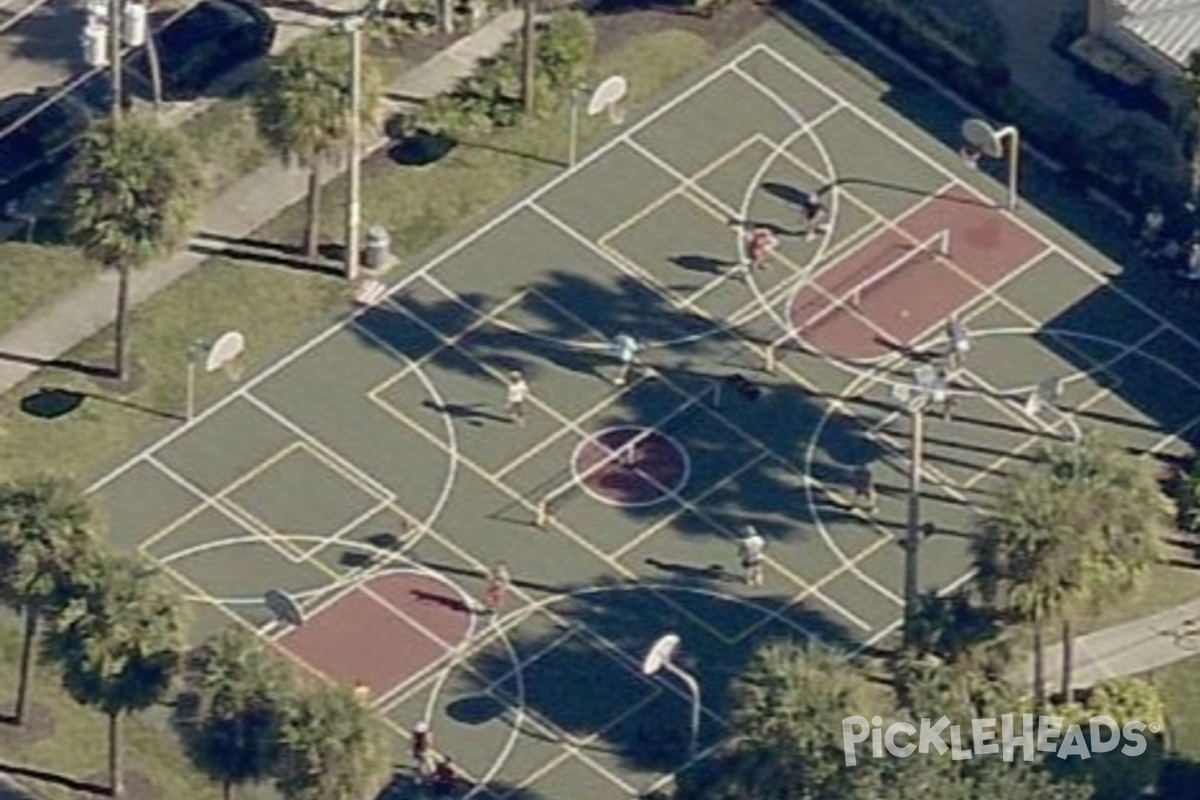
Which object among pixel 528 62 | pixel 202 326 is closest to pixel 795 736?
pixel 202 326

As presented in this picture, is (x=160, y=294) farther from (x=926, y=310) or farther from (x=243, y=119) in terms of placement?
(x=926, y=310)

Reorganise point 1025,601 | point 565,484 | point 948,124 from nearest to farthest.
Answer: point 1025,601, point 565,484, point 948,124

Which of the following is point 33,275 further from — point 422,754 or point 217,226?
point 422,754

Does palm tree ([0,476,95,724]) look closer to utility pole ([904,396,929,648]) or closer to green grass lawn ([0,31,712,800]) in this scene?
green grass lawn ([0,31,712,800])

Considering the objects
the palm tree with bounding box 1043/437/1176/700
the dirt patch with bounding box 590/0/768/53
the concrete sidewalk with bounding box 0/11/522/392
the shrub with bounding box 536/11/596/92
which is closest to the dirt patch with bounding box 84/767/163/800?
the concrete sidewalk with bounding box 0/11/522/392

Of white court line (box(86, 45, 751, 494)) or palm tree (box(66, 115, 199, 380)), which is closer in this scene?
palm tree (box(66, 115, 199, 380))

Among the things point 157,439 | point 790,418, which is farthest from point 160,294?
point 790,418
